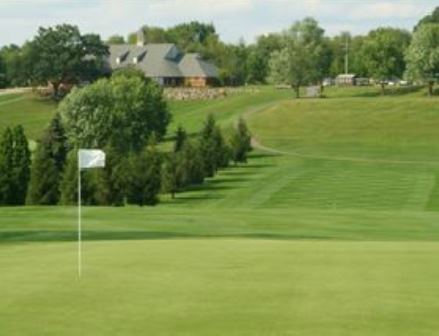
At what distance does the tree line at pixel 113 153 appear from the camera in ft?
203

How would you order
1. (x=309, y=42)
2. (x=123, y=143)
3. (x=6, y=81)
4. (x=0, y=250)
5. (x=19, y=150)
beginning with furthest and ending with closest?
(x=6, y=81) → (x=309, y=42) → (x=123, y=143) → (x=19, y=150) → (x=0, y=250)

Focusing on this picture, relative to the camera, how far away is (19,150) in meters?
67.1

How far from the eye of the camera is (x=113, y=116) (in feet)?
304

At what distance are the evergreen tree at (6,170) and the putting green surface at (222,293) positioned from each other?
137ft

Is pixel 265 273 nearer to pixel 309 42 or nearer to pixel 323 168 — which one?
pixel 323 168

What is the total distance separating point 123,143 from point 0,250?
65648 millimetres

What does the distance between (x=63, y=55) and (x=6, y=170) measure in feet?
287

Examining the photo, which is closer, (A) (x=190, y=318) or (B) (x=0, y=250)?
(A) (x=190, y=318)

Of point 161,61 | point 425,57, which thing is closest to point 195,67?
point 161,61

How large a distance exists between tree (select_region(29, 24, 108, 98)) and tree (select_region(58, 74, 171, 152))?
5144 cm

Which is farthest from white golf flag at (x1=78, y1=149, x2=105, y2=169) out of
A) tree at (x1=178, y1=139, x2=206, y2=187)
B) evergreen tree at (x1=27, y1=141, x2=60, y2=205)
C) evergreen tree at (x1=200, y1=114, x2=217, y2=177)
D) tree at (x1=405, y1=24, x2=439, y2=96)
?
tree at (x1=405, y1=24, x2=439, y2=96)

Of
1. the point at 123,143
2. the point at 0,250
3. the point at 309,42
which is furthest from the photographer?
the point at 309,42

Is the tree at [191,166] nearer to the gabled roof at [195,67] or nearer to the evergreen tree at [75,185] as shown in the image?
the evergreen tree at [75,185]

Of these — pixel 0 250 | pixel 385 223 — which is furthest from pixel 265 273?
pixel 385 223
